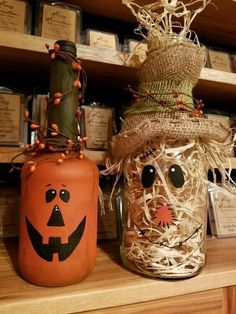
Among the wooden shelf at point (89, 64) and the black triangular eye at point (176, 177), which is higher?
the wooden shelf at point (89, 64)

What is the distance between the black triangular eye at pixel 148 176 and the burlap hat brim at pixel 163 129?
5 centimetres

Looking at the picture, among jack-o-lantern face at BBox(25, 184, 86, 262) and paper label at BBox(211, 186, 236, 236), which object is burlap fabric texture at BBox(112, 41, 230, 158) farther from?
paper label at BBox(211, 186, 236, 236)

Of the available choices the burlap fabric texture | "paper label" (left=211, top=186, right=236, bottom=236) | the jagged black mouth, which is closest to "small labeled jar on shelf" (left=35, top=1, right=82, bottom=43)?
the burlap fabric texture

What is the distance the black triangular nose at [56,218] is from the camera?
518mm

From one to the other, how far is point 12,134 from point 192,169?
41 cm

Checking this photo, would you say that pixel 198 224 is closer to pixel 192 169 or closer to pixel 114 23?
pixel 192 169

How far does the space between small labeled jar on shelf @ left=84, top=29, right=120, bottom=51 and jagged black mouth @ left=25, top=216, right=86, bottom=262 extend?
0.50 meters

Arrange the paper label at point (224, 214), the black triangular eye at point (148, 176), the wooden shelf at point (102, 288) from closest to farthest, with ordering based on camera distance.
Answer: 1. the wooden shelf at point (102, 288)
2. the black triangular eye at point (148, 176)
3. the paper label at point (224, 214)

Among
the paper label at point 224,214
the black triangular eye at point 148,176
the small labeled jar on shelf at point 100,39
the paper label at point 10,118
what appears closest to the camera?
the black triangular eye at point 148,176

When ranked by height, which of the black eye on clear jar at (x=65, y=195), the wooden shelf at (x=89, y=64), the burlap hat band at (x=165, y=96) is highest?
the wooden shelf at (x=89, y=64)

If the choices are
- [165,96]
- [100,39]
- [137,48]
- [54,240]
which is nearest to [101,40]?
[100,39]

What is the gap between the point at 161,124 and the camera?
549 mm

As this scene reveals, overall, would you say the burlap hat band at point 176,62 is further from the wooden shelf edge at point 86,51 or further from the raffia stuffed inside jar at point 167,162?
the wooden shelf edge at point 86,51

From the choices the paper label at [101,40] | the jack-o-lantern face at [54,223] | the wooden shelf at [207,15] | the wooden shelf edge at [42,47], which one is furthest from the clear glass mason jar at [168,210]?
the wooden shelf at [207,15]
